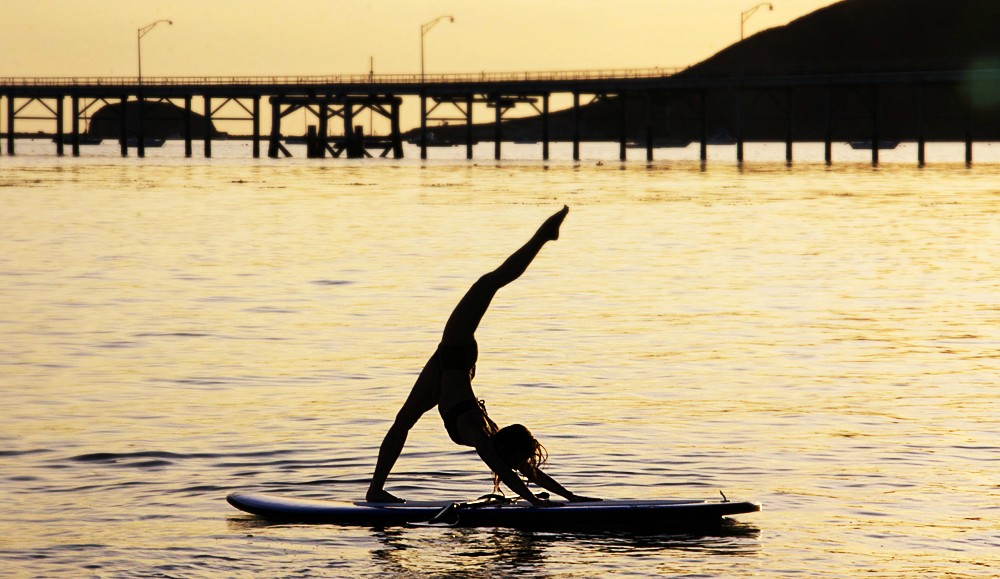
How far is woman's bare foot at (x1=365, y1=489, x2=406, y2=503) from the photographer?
1202cm

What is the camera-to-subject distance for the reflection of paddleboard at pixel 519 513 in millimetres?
11547

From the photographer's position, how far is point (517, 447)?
11141 millimetres

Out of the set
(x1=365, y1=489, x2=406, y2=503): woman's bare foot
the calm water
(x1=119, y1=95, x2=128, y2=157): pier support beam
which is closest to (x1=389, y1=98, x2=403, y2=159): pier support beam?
(x1=119, y1=95, x2=128, y2=157): pier support beam

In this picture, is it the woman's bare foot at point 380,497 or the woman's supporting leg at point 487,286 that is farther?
the woman's bare foot at point 380,497

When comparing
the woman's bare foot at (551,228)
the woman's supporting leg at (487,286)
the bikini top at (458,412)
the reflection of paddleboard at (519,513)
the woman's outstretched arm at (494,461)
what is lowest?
the reflection of paddleboard at (519,513)

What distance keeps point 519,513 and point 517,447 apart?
73cm

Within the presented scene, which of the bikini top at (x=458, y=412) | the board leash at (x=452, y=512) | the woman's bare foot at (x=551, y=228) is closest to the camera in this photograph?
the woman's bare foot at (x=551, y=228)

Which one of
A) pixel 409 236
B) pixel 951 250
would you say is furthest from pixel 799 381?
pixel 409 236

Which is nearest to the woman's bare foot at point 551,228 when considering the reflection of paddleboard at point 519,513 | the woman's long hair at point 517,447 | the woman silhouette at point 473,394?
the woman silhouette at point 473,394

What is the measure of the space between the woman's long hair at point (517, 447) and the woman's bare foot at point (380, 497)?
119 centimetres

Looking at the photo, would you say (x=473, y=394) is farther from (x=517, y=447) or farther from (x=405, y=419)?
(x=405, y=419)

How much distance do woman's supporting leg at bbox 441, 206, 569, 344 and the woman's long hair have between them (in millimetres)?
678

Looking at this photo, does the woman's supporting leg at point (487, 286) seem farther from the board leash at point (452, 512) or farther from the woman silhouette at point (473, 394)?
the board leash at point (452, 512)

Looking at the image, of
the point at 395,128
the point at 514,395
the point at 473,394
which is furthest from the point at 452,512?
the point at 395,128
